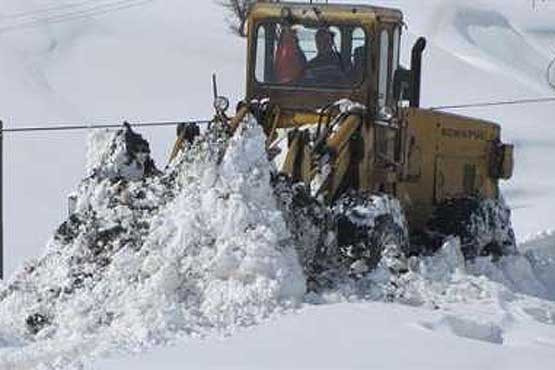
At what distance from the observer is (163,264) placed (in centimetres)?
873

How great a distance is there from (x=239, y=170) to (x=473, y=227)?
370cm

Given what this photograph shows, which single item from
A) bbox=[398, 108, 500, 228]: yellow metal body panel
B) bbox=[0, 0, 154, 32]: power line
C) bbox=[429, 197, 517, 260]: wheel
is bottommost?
bbox=[429, 197, 517, 260]: wheel

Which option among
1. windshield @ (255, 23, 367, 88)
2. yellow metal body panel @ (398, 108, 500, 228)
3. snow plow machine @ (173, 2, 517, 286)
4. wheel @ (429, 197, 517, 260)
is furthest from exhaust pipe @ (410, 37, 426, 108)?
wheel @ (429, 197, 517, 260)

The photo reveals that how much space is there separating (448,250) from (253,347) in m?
3.51

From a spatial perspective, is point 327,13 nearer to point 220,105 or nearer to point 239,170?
point 220,105

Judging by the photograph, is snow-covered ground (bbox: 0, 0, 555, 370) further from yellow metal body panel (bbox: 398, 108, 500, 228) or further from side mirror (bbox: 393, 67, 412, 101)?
side mirror (bbox: 393, 67, 412, 101)

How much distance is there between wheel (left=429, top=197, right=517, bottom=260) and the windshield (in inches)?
66.1

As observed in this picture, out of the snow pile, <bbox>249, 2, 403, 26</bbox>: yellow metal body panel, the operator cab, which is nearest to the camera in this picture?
the snow pile

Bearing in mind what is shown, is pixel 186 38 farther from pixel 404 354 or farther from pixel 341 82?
pixel 404 354

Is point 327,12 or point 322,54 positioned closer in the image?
point 322,54

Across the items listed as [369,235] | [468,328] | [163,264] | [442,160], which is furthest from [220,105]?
[442,160]

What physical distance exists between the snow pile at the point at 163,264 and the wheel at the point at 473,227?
3245 mm

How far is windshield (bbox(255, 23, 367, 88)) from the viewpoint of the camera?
11.5m

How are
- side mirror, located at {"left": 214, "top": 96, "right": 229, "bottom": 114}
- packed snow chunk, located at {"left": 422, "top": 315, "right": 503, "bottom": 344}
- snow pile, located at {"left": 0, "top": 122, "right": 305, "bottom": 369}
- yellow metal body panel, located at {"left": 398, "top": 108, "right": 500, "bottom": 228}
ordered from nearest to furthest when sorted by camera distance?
1. packed snow chunk, located at {"left": 422, "top": 315, "right": 503, "bottom": 344}
2. snow pile, located at {"left": 0, "top": 122, "right": 305, "bottom": 369}
3. side mirror, located at {"left": 214, "top": 96, "right": 229, "bottom": 114}
4. yellow metal body panel, located at {"left": 398, "top": 108, "right": 500, "bottom": 228}
